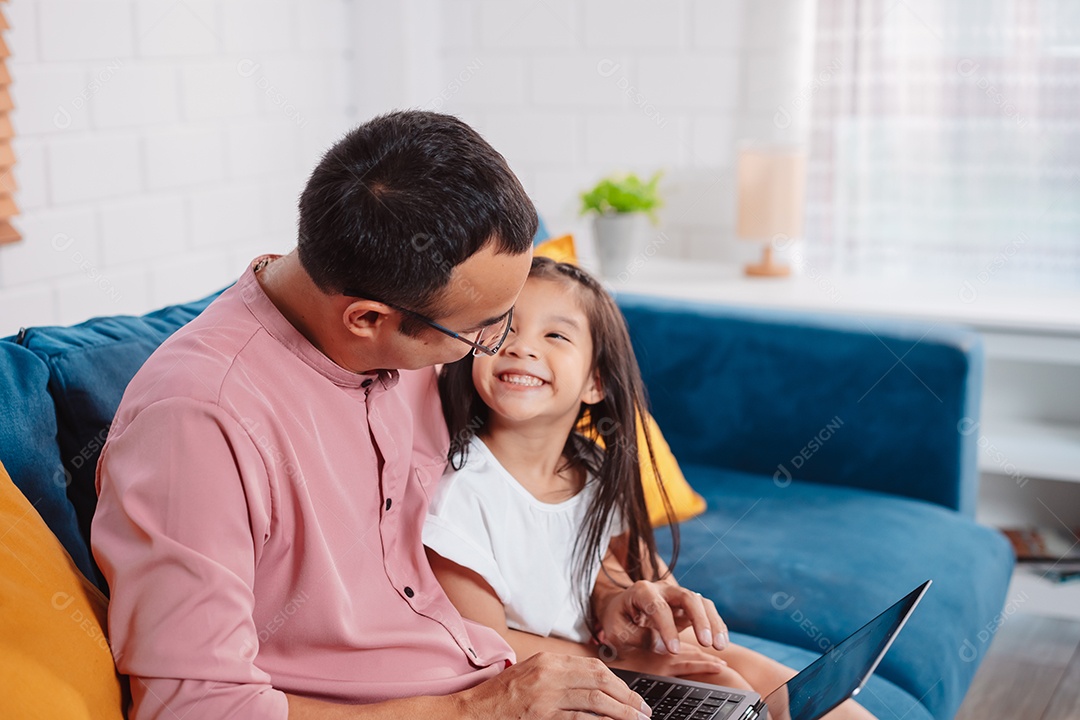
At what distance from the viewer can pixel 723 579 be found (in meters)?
1.82

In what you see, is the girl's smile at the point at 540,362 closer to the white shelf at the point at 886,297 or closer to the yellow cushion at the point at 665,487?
the yellow cushion at the point at 665,487

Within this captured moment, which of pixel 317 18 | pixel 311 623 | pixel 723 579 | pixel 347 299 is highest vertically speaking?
pixel 317 18

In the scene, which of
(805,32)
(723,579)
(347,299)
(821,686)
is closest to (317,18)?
(805,32)

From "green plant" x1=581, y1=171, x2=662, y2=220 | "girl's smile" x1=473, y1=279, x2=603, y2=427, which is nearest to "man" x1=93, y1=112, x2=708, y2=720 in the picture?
"girl's smile" x1=473, y1=279, x2=603, y2=427

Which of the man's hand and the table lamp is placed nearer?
the man's hand

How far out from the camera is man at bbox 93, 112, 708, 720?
96 cm

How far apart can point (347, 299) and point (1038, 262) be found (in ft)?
7.83

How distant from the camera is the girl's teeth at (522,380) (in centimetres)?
142

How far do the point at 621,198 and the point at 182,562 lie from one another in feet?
6.82

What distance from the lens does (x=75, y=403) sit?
49.0 inches

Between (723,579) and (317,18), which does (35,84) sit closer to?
(317,18)

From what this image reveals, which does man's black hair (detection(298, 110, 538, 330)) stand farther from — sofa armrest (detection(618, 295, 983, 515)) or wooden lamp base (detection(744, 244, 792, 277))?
wooden lamp base (detection(744, 244, 792, 277))

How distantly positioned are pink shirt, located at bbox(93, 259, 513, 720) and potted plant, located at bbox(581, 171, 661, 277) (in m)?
1.62

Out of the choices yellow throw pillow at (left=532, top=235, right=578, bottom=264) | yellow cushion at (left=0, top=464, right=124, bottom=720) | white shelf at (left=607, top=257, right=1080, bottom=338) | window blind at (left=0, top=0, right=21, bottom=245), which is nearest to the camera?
yellow cushion at (left=0, top=464, right=124, bottom=720)
